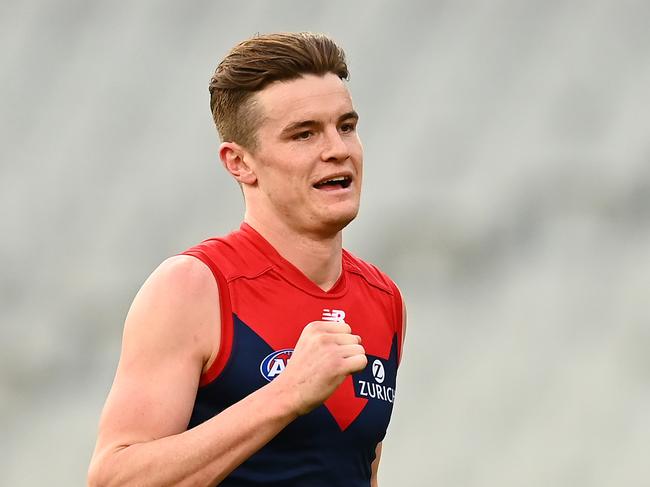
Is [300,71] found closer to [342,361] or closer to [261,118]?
[261,118]

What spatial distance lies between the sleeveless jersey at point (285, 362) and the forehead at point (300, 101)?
26cm

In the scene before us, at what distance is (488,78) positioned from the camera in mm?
4293

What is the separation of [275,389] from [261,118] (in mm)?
644

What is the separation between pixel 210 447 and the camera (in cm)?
197

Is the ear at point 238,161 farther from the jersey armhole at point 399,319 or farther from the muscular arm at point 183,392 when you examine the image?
the jersey armhole at point 399,319

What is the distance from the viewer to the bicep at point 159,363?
2059 mm

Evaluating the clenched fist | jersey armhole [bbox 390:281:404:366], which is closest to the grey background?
jersey armhole [bbox 390:281:404:366]

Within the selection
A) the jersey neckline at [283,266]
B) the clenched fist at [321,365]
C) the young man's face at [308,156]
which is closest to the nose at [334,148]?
the young man's face at [308,156]

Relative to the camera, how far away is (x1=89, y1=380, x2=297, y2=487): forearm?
77.2 inches

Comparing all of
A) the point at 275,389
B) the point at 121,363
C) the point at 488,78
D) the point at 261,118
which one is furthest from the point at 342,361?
the point at 488,78

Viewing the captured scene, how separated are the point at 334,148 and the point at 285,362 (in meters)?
0.43

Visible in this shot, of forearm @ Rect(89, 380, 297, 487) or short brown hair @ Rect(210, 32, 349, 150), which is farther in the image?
short brown hair @ Rect(210, 32, 349, 150)

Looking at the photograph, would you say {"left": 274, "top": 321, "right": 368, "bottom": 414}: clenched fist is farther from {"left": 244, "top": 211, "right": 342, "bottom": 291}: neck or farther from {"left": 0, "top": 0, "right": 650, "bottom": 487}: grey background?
{"left": 0, "top": 0, "right": 650, "bottom": 487}: grey background

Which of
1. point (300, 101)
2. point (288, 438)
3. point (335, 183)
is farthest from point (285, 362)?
point (300, 101)
